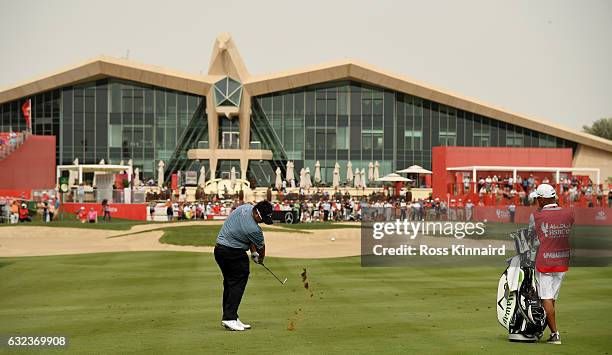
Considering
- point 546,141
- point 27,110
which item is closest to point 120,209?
point 27,110

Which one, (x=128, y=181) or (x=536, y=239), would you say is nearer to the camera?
(x=536, y=239)

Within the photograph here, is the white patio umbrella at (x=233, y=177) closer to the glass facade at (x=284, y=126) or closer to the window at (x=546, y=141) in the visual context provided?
the glass facade at (x=284, y=126)

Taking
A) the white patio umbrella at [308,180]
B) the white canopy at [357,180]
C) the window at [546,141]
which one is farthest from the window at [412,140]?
the white patio umbrella at [308,180]

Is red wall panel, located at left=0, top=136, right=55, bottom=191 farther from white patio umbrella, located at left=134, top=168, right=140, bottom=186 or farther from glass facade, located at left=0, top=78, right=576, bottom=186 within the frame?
glass facade, located at left=0, top=78, right=576, bottom=186

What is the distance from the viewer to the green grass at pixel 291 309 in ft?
40.4

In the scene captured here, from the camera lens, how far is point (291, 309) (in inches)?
646

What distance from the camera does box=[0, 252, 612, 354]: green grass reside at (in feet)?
40.4

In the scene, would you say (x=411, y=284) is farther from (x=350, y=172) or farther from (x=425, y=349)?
(x=350, y=172)

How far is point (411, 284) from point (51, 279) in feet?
27.1

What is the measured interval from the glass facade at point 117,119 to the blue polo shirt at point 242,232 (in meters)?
72.1

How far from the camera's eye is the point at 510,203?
57.0 metres

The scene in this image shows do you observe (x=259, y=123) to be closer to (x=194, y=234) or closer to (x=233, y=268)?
(x=194, y=234)

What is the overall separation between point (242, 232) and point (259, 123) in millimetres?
73259

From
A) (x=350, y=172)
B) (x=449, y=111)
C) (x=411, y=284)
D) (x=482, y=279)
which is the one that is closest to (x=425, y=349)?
(x=411, y=284)
